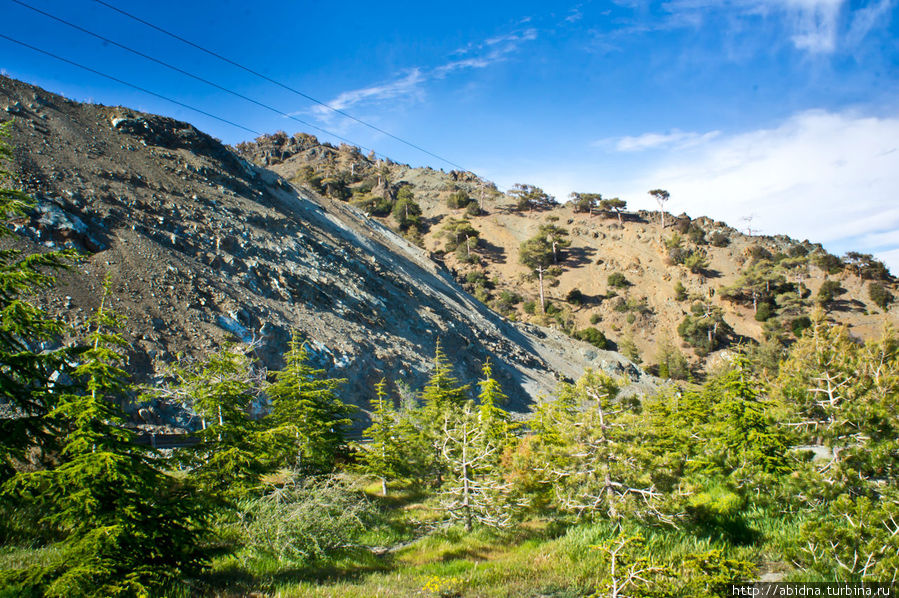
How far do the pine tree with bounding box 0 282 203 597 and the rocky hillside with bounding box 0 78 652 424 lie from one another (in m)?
14.9

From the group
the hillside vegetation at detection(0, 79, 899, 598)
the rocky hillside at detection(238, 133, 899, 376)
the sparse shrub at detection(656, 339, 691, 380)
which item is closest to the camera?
the hillside vegetation at detection(0, 79, 899, 598)

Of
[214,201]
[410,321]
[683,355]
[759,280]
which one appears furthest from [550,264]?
[214,201]

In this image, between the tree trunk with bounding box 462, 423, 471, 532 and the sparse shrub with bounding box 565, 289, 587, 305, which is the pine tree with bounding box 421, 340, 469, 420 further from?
the sparse shrub with bounding box 565, 289, 587, 305

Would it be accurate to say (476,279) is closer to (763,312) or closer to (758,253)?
(763,312)

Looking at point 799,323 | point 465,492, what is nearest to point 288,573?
point 465,492

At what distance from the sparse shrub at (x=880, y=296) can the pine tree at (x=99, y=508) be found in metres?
90.6

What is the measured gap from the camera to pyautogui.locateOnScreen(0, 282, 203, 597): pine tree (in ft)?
18.9

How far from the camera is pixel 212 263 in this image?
92.4 feet

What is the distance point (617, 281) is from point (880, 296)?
37106 millimetres

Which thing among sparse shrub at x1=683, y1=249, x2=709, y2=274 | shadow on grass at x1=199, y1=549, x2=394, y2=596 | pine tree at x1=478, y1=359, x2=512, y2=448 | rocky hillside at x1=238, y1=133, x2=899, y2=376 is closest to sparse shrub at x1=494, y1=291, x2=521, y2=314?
rocky hillside at x1=238, y1=133, x2=899, y2=376

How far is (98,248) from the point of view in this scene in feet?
79.3

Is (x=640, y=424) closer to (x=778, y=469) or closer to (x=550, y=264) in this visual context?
(x=778, y=469)

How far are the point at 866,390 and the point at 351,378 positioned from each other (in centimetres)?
2228

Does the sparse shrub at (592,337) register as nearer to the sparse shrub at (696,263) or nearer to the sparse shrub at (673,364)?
the sparse shrub at (673,364)
